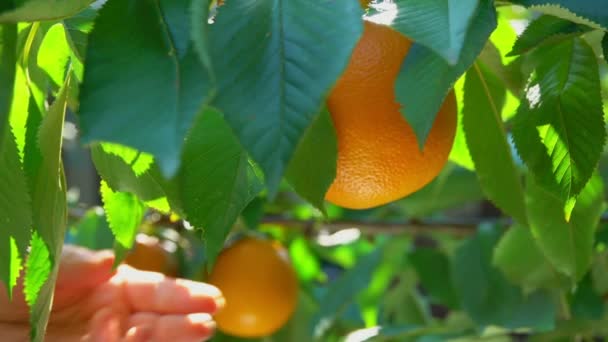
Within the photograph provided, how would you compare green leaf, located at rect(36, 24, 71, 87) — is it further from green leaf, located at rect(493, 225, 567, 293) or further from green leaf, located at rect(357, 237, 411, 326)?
green leaf, located at rect(357, 237, 411, 326)

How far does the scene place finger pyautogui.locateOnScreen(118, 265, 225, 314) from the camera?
52 cm

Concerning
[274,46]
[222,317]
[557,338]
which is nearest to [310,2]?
[274,46]

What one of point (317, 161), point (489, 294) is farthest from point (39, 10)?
point (489, 294)

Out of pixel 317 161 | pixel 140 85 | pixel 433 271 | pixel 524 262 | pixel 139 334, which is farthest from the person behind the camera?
pixel 433 271

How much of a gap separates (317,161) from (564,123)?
0.11 m

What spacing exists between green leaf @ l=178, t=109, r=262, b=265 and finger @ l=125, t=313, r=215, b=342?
131 millimetres

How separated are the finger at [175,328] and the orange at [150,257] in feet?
0.91

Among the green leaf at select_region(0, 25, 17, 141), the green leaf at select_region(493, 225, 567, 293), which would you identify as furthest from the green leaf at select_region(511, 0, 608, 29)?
the green leaf at select_region(493, 225, 567, 293)

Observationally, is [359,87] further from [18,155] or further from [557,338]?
[557,338]

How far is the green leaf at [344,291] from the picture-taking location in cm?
87

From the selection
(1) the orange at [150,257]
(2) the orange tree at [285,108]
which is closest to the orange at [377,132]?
(2) the orange tree at [285,108]

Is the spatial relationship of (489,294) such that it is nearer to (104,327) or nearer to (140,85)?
(104,327)

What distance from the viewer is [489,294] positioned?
800 mm

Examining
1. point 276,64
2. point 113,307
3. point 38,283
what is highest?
point 276,64
